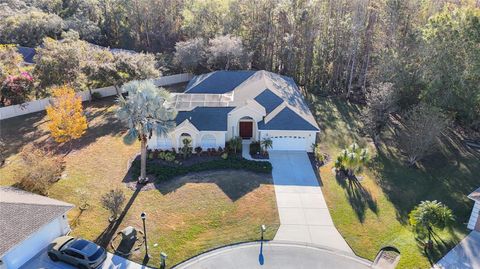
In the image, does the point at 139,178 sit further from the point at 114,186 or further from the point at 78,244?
the point at 78,244

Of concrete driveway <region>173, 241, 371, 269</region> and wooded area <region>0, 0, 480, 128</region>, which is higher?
wooded area <region>0, 0, 480, 128</region>

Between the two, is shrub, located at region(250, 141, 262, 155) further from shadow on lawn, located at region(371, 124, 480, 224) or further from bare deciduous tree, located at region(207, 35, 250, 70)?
bare deciduous tree, located at region(207, 35, 250, 70)

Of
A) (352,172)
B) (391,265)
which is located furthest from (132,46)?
(391,265)

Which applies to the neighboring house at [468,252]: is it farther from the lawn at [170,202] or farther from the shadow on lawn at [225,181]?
the shadow on lawn at [225,181]

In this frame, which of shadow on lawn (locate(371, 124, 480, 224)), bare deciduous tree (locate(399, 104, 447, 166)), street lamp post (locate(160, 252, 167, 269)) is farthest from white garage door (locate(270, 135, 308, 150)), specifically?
street lamp post (locate(160, 252, 167, 269))

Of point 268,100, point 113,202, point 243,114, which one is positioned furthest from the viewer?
point 268,100

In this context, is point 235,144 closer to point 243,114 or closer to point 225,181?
point 243,114

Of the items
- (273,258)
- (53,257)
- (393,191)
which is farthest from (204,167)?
(393,191)
